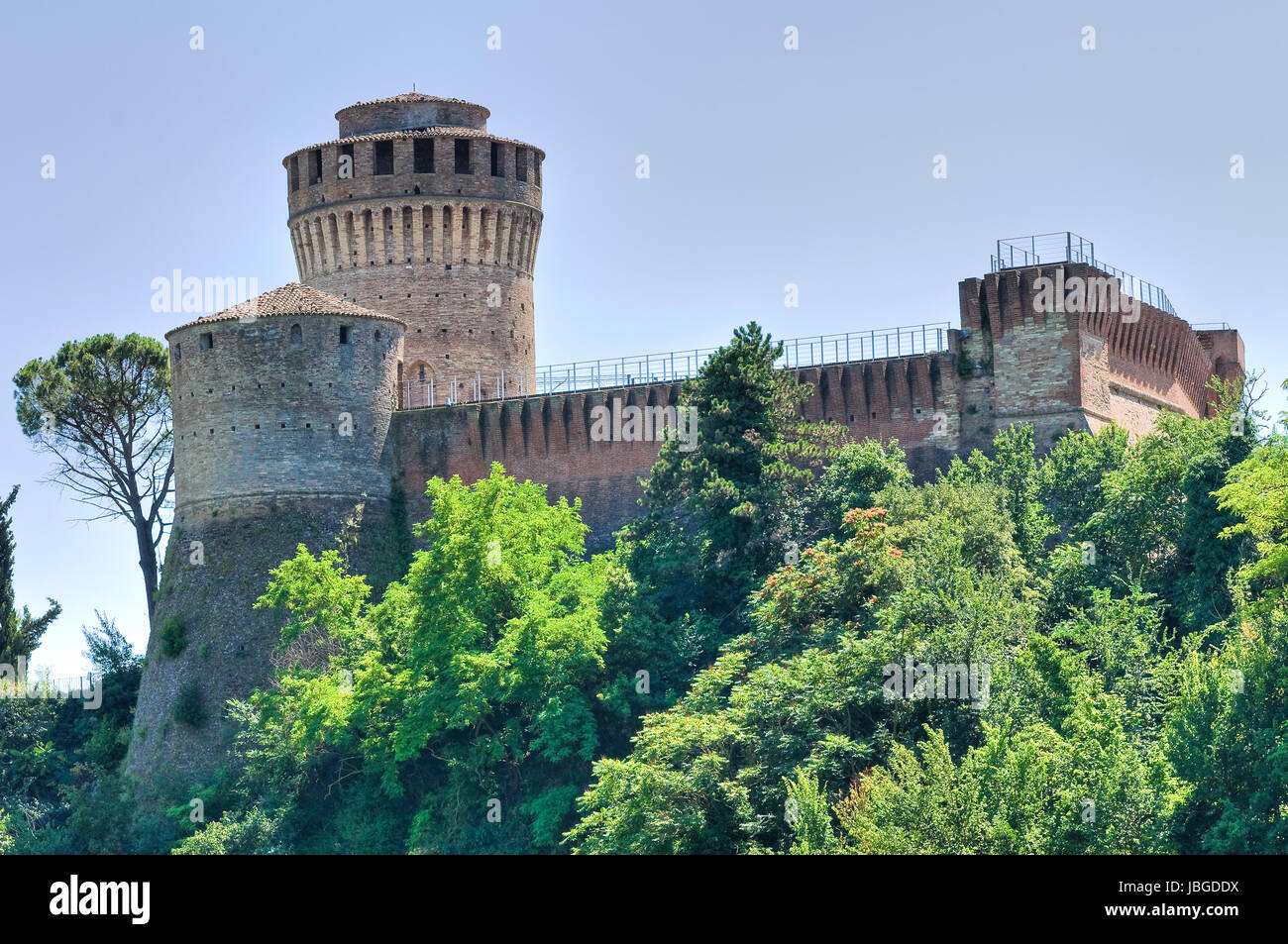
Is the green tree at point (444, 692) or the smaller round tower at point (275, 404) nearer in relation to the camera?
the green tree at point (444, 692)

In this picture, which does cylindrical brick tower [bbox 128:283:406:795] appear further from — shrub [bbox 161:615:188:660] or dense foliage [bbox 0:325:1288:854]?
dense foliage [bbox 0:325:1288:854]

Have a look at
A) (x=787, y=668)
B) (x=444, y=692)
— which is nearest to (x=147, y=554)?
(x=444, y=692)

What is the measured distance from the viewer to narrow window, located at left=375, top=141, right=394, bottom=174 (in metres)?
52.2

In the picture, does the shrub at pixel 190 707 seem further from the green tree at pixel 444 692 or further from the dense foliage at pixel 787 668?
the green tree at pixel 444 692

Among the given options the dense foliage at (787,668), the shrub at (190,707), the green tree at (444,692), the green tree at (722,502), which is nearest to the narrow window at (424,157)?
the dense foliage at (787,668)

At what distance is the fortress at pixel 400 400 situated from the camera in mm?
44250

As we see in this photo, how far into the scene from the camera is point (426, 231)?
52.3 metres

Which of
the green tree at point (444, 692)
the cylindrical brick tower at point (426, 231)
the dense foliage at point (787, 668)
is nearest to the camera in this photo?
the dense foliage at point (787, 668)

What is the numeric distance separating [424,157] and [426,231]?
185cm

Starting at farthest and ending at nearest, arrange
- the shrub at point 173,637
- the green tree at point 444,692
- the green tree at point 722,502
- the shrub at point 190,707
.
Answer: the shrub at point 173,637
the shrub at point 190,707
the green tree at point 722,502
the green tree at point 444,692

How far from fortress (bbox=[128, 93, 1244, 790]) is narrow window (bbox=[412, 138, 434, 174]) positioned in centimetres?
5

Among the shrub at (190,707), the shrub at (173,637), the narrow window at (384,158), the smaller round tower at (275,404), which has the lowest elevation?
the shrub at (190,707)

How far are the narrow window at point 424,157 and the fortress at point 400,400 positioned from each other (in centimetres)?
5
